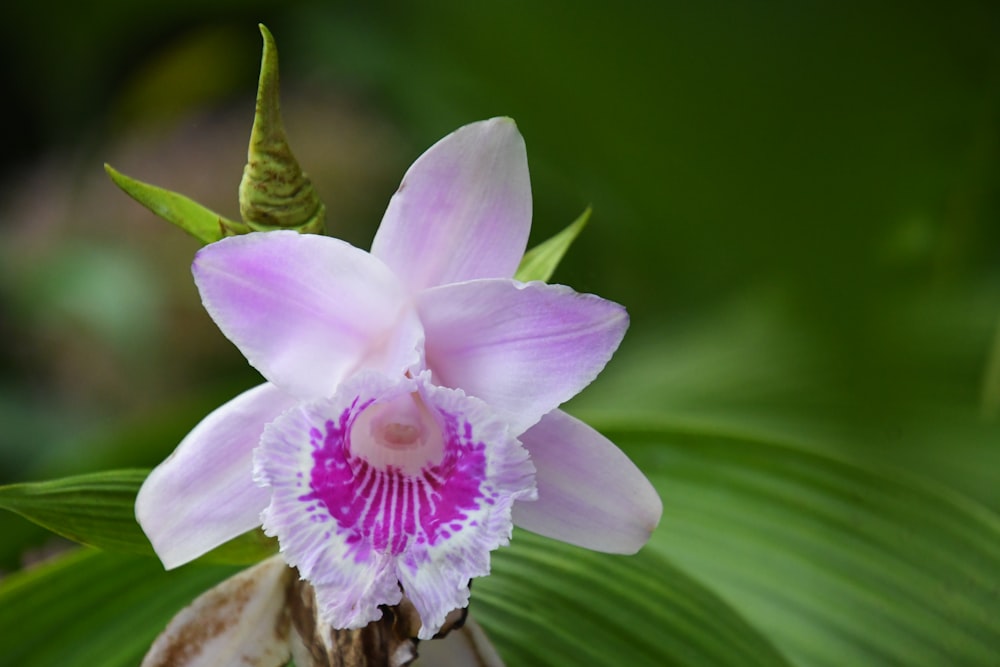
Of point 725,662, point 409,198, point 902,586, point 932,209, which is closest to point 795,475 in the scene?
point 902,586

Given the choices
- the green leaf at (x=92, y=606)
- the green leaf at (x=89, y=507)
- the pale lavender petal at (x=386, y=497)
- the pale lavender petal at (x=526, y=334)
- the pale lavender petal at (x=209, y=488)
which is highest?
the pale lavender petal at (x=526, y=334)

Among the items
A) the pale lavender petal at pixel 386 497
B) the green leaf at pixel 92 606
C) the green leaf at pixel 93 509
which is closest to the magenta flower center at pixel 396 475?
the pale lavender petal at pixel 386 497

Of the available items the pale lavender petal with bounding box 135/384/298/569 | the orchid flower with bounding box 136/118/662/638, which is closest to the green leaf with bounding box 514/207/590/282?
the orchid flower with bounding box 136/118/662/638

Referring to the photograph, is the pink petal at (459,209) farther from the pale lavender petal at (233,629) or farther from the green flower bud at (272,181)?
the pale lavender petal at (233,629)

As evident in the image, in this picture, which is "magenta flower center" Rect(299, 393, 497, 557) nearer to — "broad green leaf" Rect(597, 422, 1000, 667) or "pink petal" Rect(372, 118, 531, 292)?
"pink petal" Rect(372, 118, 531, 292)

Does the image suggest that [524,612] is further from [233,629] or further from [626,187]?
[626,187]

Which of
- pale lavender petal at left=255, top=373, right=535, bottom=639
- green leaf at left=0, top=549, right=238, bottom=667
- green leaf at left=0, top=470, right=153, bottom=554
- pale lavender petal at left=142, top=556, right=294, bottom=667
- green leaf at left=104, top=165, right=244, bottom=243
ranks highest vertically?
green leaf at left=104, top=165, right=244, bottom=243
